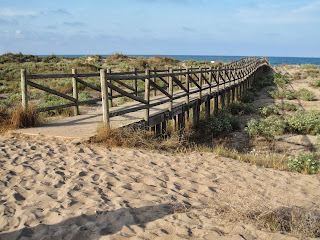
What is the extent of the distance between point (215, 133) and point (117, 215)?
800 cm

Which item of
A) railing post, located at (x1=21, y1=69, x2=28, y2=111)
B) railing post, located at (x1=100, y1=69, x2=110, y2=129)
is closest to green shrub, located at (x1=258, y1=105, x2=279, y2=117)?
railing post, located at (x1=100, y1=69, x2=110, y2=129)

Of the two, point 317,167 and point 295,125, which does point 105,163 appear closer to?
point 317,167

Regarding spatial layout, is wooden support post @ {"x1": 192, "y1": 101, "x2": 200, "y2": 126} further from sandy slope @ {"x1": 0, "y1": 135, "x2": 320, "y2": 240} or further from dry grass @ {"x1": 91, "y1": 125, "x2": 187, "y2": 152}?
sandy slope @ {"x1": 0, "y1": 135, "x2": 320, "y2": 240}

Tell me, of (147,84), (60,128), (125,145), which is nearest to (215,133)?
(147,84)

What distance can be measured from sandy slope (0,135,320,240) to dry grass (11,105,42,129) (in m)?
0.63

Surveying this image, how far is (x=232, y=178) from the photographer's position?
5184mm

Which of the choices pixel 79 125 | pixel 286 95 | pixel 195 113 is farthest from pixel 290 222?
pixel 286 95

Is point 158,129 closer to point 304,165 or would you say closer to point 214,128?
point 214,128

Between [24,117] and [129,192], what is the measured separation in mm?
4380

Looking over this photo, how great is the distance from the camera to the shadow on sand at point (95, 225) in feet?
9.96

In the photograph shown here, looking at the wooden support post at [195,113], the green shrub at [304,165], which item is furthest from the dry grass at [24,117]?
the green shrub at [304,165]

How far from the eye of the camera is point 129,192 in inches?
163

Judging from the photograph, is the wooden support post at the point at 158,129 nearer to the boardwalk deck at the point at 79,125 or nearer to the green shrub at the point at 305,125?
the boardwalk deck at the point at 79,125

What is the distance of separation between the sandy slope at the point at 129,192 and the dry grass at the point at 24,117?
0.63 m
